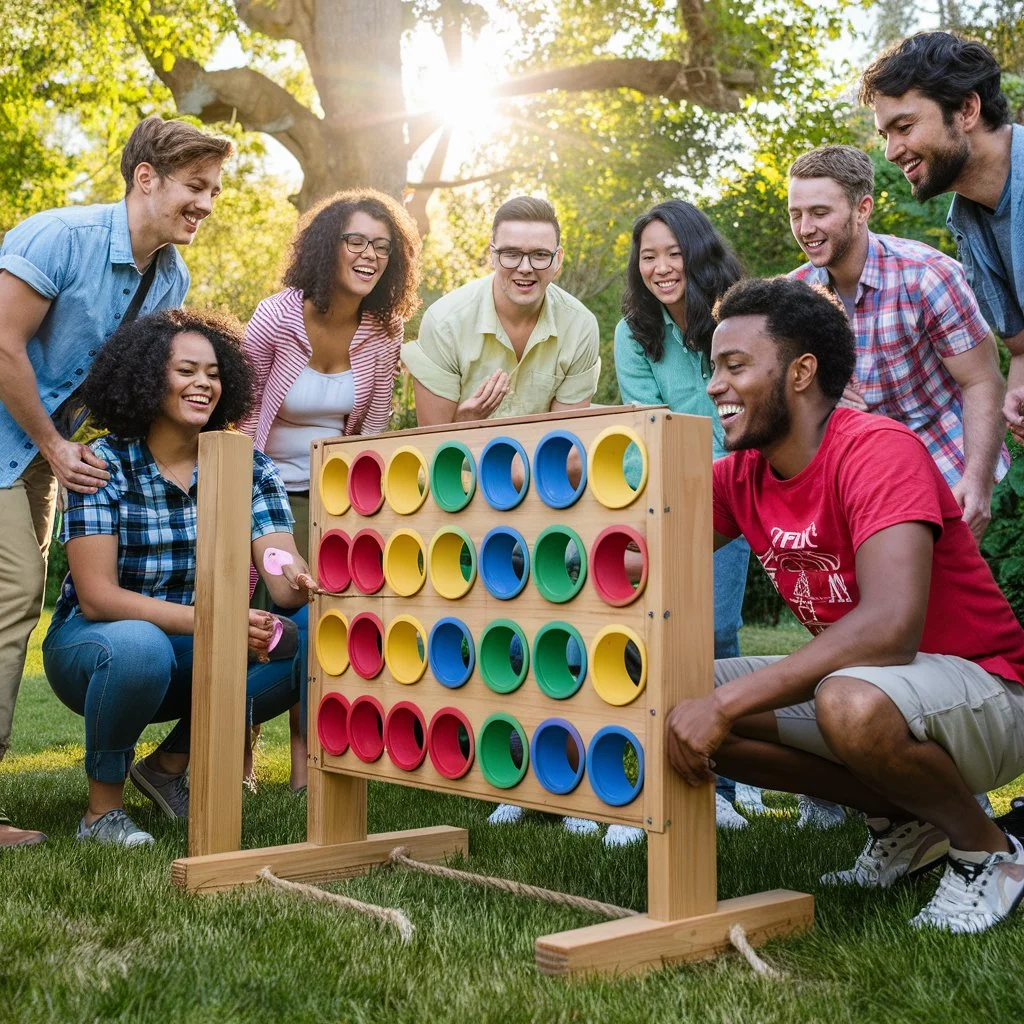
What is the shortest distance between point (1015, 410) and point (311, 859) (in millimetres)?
2274

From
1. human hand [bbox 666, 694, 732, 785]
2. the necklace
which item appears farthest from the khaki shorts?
the necklace

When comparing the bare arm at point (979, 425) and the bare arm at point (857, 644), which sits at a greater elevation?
the bare arm at point (979, 425)

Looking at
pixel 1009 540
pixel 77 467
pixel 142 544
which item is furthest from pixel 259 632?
pixel 1009 540

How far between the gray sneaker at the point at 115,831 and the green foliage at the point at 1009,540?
551cm

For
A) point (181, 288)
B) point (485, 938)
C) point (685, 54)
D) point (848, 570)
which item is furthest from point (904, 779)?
point (685, 54)

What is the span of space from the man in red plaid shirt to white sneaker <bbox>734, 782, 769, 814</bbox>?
4.33 ft

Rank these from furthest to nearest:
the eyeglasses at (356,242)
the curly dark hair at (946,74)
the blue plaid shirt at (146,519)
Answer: the eyeglasses at (356,242)
the blue plaid shirt at (146,519)
the curly dark hair at (946,74)

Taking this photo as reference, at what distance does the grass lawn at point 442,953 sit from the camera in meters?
2.16

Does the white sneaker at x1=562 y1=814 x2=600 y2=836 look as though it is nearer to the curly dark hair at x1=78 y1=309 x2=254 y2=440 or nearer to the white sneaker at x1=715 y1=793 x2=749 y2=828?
the white sneaker at x1=715 y1=793 x2=749 y2=828

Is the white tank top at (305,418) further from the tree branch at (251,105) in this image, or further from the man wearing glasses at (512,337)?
the tree branch at (251,105)

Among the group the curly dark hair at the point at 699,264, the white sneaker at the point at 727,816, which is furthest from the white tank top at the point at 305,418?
the white sneaker at the point at 727,816

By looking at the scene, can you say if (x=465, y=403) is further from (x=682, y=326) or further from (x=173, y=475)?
(x=173, y=475)

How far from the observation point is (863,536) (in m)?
2.60

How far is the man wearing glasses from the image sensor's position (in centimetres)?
407
